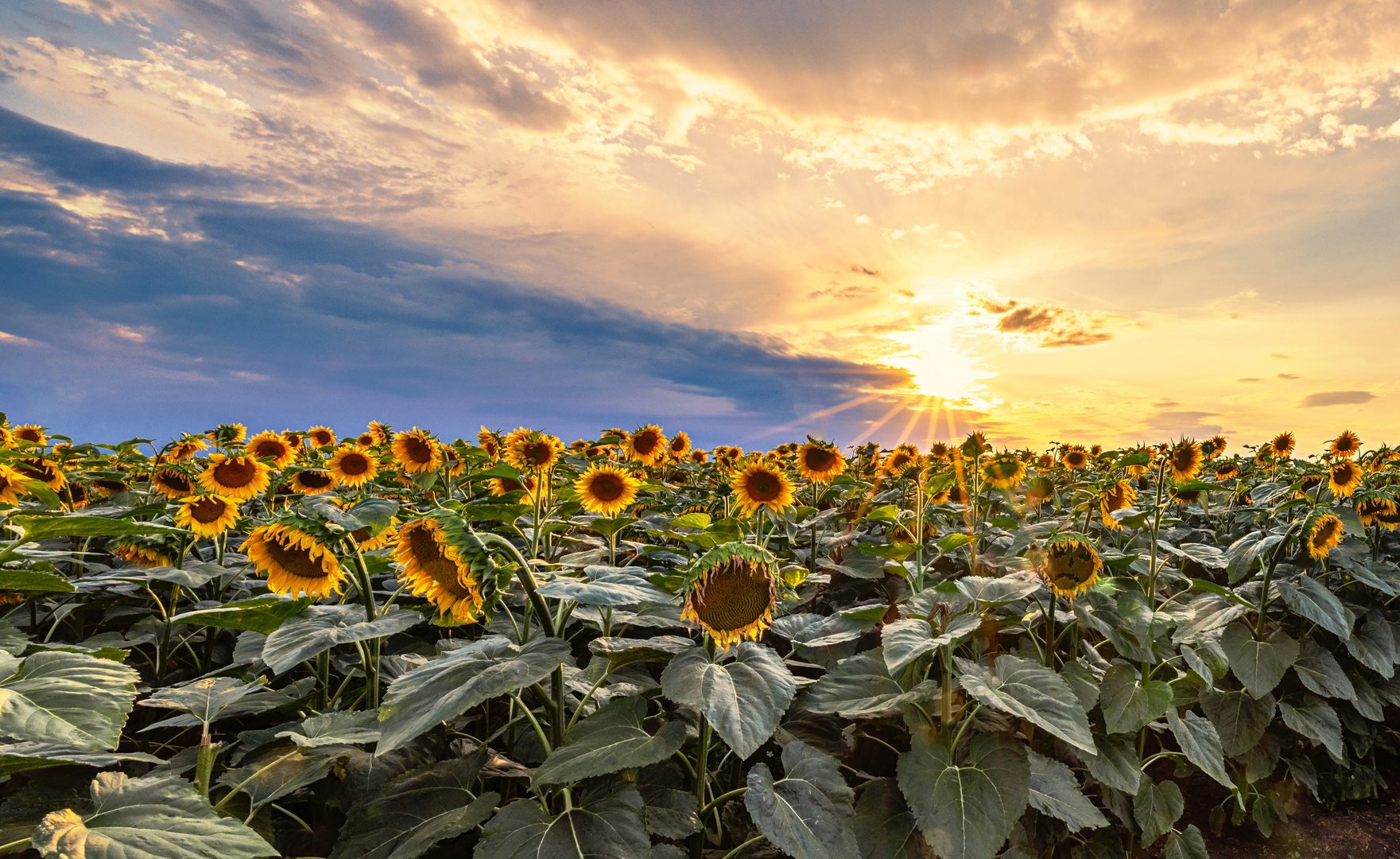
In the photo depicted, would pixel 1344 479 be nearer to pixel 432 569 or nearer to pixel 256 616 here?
pixel 432 569

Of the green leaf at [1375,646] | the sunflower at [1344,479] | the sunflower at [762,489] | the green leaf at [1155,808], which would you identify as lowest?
the green leaf at [1155,808]

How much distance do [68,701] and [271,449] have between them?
4957mm

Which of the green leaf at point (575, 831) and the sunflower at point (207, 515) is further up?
the sunflower at point (207, 515)

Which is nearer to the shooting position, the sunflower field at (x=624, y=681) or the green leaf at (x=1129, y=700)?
the sunflower field at (x=624, y=681)

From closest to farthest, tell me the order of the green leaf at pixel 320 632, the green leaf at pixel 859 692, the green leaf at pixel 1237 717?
the green leaf at pixel 320 632, the green leaf at pixel 859 692, the green leaf at pixel 1237 717

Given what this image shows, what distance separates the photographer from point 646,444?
20.9 ft

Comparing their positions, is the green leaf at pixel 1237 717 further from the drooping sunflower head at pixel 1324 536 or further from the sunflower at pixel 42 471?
the sunflower at pixel 42 471

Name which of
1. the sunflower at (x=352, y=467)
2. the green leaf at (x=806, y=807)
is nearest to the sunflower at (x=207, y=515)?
the sunflower at (x=352, y=467)

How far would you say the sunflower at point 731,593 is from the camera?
1.94 meters

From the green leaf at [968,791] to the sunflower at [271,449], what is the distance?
518 centimetres

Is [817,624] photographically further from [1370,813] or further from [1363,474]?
[1363,474]

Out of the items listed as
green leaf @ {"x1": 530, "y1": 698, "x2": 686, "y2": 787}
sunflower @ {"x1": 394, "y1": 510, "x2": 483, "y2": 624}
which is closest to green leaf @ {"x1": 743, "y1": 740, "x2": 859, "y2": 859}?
green leaf @ {"x1": 530, "y1": 698, "x2": 686, "y2": 787}

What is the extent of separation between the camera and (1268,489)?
19.7 feet

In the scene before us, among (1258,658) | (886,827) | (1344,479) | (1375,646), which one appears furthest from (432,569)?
(1344,479)
